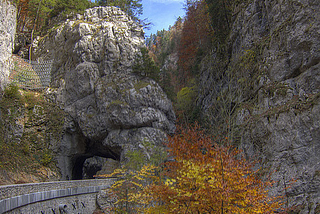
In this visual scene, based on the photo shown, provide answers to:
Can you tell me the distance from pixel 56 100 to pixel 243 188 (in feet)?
87.9

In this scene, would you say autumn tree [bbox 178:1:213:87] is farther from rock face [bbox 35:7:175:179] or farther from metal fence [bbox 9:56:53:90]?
metal fence [bbox 9:56:53:90]

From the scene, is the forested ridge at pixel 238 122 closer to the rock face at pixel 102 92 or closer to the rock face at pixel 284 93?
the rock face at pixel 284 93

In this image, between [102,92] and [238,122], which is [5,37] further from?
[238,122]

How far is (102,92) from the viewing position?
90.5 ft

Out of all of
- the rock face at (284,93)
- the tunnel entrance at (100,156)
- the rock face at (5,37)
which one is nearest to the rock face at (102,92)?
the tunnel entrance at (100,156)

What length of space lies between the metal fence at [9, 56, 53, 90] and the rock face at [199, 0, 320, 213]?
24.3m

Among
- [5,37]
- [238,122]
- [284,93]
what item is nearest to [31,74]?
[5,37]

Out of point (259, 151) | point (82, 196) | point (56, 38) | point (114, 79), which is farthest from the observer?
point (56, 38)

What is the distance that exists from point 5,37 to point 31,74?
18.0ft

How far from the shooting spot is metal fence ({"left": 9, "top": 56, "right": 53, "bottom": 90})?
28938 millimetres

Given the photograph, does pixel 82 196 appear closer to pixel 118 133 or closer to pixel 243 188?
pixel 118 133

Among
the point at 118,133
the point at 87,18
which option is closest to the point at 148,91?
the point at 118,133

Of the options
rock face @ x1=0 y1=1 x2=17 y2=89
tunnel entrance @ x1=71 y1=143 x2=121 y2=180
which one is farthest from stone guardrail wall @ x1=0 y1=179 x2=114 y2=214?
rock face @ x1=0 y1=1 x2=17 y2=89

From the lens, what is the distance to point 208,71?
2711cm
